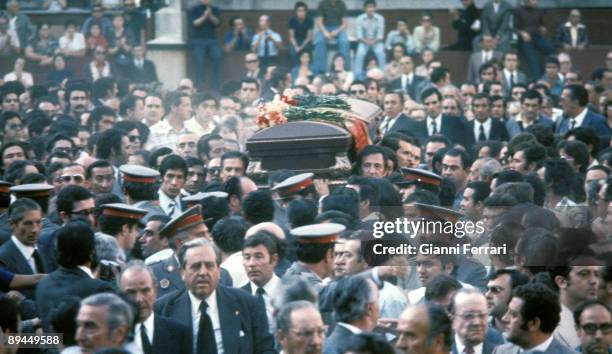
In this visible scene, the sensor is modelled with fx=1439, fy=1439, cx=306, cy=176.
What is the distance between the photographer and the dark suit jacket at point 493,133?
16297 millimetres

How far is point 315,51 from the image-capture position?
23.9 m

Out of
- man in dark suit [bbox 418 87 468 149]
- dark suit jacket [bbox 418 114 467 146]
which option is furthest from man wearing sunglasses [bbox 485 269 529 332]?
dark suit jacket [bbox 418 114 467 146]

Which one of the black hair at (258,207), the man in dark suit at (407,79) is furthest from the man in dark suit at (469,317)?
the man in dark suit at (407,79)

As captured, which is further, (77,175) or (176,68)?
(176,68)

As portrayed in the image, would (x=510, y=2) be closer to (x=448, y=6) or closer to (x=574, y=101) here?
(x=448, y=6)

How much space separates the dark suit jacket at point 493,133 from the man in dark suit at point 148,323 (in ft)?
30.0

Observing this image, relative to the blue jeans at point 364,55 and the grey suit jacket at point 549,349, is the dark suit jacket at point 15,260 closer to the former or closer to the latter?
the grey suit jacket at point 549,349

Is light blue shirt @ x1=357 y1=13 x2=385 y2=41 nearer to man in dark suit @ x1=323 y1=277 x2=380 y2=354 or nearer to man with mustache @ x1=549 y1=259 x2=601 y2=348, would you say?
man with mustache @ x1=549 y1=259 x2=601 y2=348

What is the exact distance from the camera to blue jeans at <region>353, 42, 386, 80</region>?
76.1 feet

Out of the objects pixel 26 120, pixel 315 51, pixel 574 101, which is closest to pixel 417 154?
pixel 574 101

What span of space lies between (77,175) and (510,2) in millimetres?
14493

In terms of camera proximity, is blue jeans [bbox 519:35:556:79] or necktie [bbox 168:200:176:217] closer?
necktie [bbox 168:200:176:217]

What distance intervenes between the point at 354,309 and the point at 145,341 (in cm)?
115

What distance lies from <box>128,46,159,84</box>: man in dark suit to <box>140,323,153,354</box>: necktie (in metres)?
16.0
